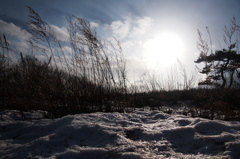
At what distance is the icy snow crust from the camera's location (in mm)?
905

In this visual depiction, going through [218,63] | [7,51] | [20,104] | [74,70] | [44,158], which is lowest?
[44,158]

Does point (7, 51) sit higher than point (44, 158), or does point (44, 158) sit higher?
point (7, 51)

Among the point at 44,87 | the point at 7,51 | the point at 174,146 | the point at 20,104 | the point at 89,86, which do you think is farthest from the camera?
the point at 7,51

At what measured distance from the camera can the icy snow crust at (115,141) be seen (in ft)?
2.97

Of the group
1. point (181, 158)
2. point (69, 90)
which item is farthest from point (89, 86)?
point (181, 158)

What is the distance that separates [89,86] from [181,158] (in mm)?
2498

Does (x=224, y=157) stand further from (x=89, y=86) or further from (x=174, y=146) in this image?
(x=89, y=86)

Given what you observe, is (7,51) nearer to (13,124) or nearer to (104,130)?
(13,124)

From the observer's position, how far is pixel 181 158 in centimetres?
86

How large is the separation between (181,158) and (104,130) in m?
0.65

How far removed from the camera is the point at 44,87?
254 cm

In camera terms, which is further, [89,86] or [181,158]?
[89,86]

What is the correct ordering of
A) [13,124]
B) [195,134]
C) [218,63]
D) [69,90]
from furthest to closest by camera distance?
1. [218,63]
2. [69,90]
3. [13,124]
4. [195,134]

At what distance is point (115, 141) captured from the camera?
1.09 meters
